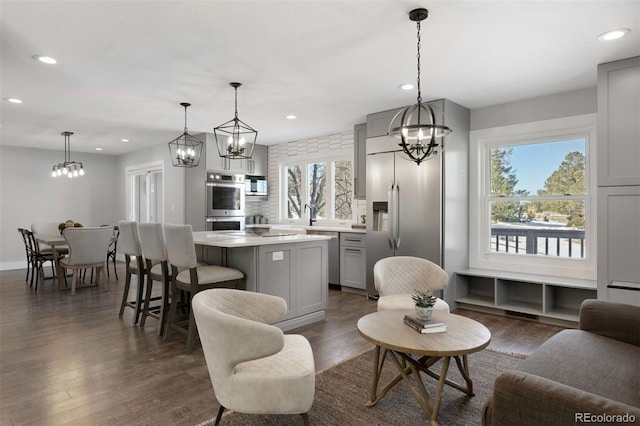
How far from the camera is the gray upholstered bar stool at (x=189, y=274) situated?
3.20m

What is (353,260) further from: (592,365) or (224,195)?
(592,365)

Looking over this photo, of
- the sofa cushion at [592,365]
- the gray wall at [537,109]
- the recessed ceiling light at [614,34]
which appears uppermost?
the recessed ceiling light at [614,34]

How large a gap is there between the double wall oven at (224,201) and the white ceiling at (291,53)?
180 cm

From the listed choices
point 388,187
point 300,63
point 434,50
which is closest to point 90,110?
point 300,63

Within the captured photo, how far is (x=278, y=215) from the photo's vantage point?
24.5ft

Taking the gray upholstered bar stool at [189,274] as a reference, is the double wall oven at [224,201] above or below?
above

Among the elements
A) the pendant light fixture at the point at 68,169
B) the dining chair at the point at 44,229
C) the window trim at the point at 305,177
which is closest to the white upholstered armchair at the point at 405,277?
the window trim at the point at 305,177

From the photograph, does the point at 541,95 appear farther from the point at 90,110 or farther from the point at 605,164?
the point at 90,110

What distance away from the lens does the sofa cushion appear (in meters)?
1.67

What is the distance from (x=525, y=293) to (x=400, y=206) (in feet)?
5.93

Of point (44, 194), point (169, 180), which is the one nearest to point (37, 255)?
point (169, 180)

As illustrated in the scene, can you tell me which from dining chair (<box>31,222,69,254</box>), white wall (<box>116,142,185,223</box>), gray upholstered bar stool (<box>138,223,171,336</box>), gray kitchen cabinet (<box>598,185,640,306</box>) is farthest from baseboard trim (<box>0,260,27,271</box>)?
gray kitchen cabinet (<box>598,185,640,306</box>)

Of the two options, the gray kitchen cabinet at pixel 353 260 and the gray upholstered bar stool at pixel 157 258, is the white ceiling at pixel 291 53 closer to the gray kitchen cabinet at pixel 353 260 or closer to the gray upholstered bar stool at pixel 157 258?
the gray upholstered bar stool at pixel 157 258

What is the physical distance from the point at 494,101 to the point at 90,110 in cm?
512
